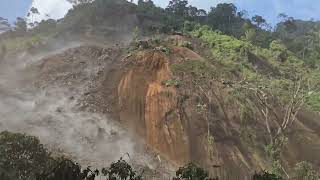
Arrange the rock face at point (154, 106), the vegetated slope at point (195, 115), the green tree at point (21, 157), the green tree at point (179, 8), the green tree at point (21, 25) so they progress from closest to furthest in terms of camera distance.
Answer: the green tree at point (21, 157)
the vegetated slope at point (195, 115)
the rock face at point (154, 106)
the green tree at point (21, 25)
the green tree at point (179, 8)

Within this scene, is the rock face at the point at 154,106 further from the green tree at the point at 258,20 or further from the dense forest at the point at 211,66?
the green tree at the point at 258,20

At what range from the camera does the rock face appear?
29531mm

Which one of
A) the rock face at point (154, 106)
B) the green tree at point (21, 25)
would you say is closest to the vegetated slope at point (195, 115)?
the rock face at point (154, 106)

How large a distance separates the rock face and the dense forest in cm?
105

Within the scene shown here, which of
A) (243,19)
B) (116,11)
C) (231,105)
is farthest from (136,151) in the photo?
(243,19)

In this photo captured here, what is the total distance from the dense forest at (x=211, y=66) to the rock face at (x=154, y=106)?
1053 millimetres

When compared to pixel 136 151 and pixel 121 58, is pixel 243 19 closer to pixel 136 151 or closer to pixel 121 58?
pixel 121 58

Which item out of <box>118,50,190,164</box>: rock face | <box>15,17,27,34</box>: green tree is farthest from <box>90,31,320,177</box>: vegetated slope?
<box>15,17,27,34</box>: green tree

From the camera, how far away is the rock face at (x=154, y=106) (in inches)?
1163

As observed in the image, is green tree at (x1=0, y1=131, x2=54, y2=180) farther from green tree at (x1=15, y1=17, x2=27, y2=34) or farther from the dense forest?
green tree at (x1=15, y1=17, x2=27, y2=34)

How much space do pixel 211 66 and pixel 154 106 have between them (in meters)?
6.54

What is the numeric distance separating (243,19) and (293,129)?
146ft

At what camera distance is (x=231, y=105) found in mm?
32250

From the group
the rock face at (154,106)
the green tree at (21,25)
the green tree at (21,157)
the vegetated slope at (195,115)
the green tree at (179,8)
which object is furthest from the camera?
the green tree at (179,8)
